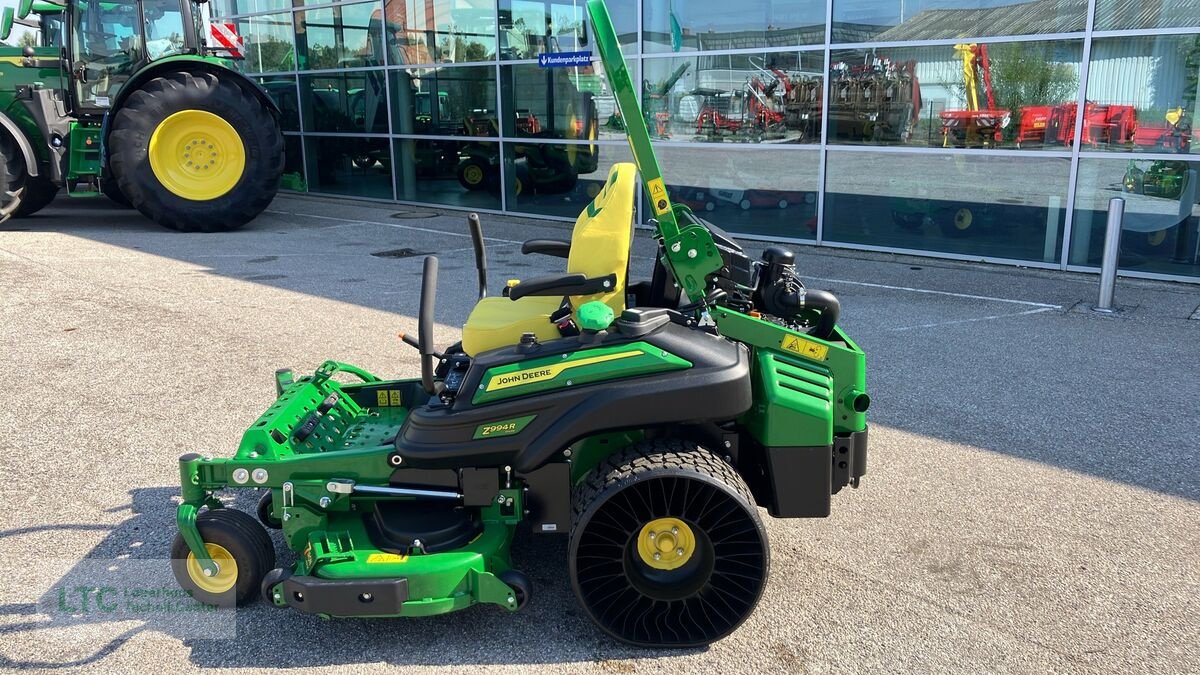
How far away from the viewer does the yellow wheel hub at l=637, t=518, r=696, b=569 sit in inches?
119

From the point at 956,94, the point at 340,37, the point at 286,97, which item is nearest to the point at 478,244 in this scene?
Answer: the point at 956,94

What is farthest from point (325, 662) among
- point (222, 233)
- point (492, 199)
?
point (492, 199)

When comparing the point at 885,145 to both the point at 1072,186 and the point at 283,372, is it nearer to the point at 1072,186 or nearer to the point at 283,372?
the point at 1072,186

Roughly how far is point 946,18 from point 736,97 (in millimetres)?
2475

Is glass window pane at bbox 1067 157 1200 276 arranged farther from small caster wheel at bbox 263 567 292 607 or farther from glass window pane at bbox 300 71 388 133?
glass window pane at bbox 300 71 388 133

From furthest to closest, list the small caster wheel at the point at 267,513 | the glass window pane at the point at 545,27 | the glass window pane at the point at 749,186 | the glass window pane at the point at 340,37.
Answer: the glass window pane at the point at 340,37
the glass window pane at the point at 545,27
the glass window pane at the point at 749,186
the small caster wheel at the point at 267,513

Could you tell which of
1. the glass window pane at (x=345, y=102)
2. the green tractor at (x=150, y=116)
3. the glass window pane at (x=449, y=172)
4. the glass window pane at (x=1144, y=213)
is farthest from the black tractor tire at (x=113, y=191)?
the glass window pane at (x=1144, y=213)

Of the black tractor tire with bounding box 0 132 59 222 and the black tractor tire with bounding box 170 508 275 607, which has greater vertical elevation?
the black tractor tire with bounding box 0 132 59 222

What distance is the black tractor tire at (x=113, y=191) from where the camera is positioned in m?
11.6

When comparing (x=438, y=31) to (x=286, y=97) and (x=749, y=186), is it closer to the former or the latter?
(x=286, y=97)

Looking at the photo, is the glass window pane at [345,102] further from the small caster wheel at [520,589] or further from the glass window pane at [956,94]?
the small caster wheel at [520,589]

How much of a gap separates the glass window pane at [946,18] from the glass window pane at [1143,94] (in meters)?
0.49

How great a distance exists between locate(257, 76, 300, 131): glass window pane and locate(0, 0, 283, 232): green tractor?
15.5 ft

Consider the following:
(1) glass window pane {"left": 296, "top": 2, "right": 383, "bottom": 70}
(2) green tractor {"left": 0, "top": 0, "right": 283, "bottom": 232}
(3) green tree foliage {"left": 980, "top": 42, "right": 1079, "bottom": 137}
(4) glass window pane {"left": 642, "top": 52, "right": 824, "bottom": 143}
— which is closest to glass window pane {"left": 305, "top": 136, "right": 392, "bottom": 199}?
(1) glass window pane {"left": 296, "top": 2, "right": 383, "bottom": 70}
